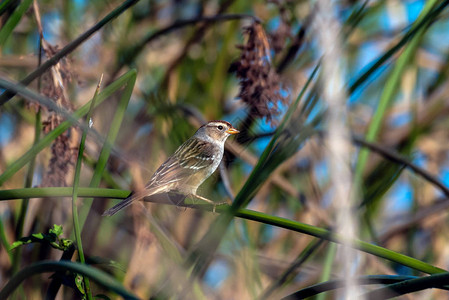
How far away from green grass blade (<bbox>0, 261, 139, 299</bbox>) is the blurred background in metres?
0.59

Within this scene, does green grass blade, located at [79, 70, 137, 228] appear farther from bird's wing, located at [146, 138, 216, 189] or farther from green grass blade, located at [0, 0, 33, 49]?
bird's wing, located at [146, 138, 216, 189]

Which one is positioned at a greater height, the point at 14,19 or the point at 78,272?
the point at 14,19

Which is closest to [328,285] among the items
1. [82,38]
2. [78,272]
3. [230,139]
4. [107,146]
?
[78,272]

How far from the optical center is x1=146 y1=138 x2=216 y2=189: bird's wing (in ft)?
8.05

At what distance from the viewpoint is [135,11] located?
13.9 ft

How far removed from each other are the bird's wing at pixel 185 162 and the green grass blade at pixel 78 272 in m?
0.92

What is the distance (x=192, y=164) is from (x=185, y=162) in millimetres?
39

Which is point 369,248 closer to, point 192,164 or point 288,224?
point 288,224

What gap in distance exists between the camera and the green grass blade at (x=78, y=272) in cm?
115

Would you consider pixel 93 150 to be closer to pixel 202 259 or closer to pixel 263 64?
pixel 263 64

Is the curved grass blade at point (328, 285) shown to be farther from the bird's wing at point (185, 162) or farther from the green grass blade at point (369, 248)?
the bird's wing at point (185, 162)

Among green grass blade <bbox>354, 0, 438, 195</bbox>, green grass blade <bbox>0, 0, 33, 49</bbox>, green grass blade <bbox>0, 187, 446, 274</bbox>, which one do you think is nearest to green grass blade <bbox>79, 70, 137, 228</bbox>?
green grass blade <bbox>0, 187, 446, 274</bbox>

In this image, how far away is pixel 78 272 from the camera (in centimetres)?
129

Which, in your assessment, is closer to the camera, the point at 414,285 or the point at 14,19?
the point at 414,285
